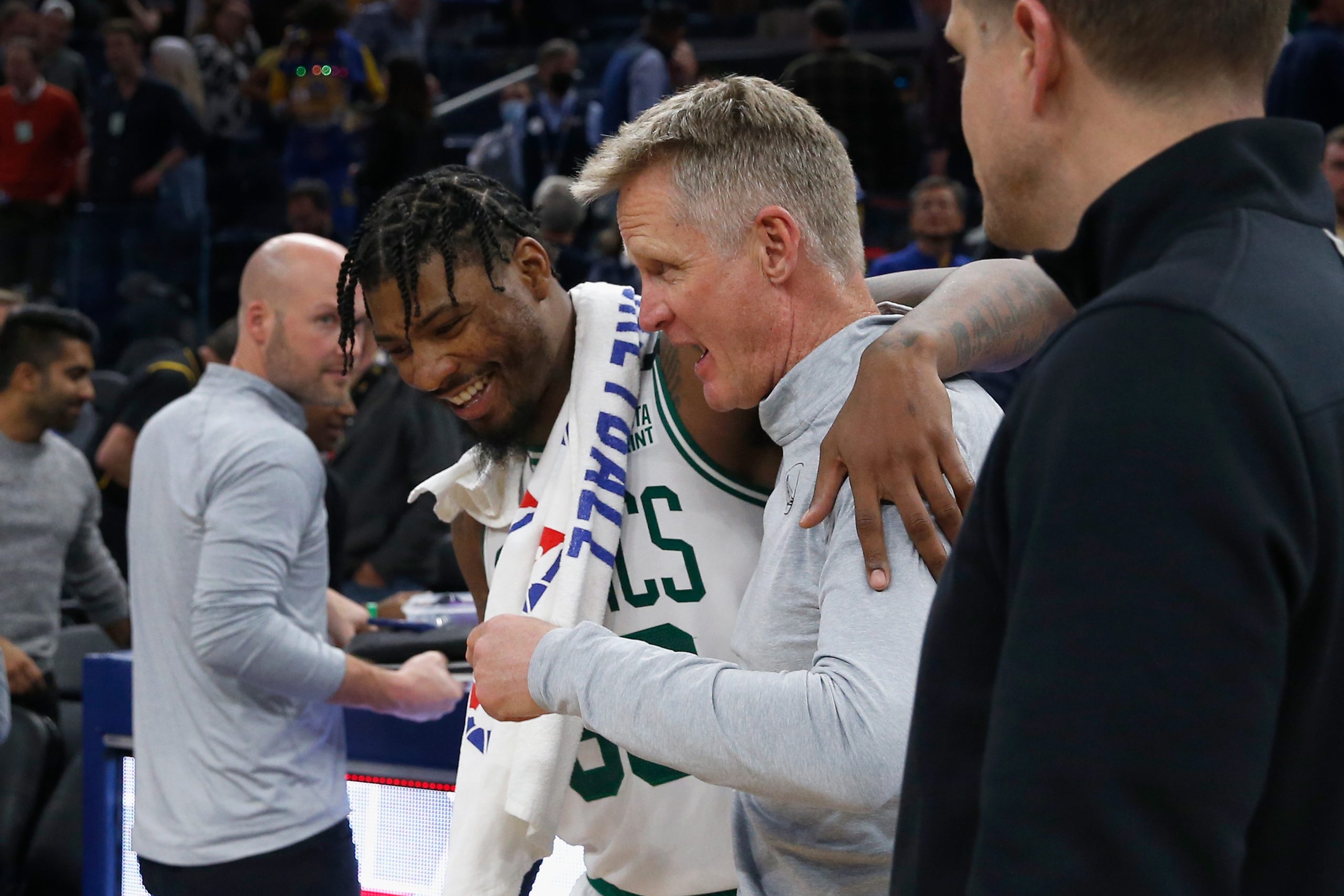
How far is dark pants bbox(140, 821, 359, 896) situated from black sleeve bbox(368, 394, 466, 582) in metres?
2.09

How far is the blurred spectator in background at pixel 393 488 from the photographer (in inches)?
199

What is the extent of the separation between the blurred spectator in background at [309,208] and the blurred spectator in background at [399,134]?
0.38m

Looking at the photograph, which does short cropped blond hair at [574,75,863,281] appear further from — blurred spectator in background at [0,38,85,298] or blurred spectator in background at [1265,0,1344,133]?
blurred spectator in background at [0,38,85,298]

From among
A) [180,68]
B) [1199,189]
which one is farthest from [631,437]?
[180,68]

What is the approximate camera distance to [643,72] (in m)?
8.20

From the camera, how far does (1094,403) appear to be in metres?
0.76

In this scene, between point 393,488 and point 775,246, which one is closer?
point 775,246

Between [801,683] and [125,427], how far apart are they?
4.35 metres

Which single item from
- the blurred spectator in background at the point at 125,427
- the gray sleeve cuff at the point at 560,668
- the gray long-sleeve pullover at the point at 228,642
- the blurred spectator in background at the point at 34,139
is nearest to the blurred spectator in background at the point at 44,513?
the blurred spectator in background at the point at 125,427

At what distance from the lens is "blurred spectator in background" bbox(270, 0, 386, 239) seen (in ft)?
29.9

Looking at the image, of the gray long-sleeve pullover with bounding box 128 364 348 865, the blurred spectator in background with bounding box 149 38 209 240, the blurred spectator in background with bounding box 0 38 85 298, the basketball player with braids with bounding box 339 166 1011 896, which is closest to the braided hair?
the basketball player with braids with bounding box 339 166 1011 896

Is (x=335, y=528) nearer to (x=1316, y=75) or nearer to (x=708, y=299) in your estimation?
(x=708, y=299)

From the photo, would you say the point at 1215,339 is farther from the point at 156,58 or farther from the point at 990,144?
the point at 156,58

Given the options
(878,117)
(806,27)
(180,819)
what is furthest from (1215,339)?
(806,27)
